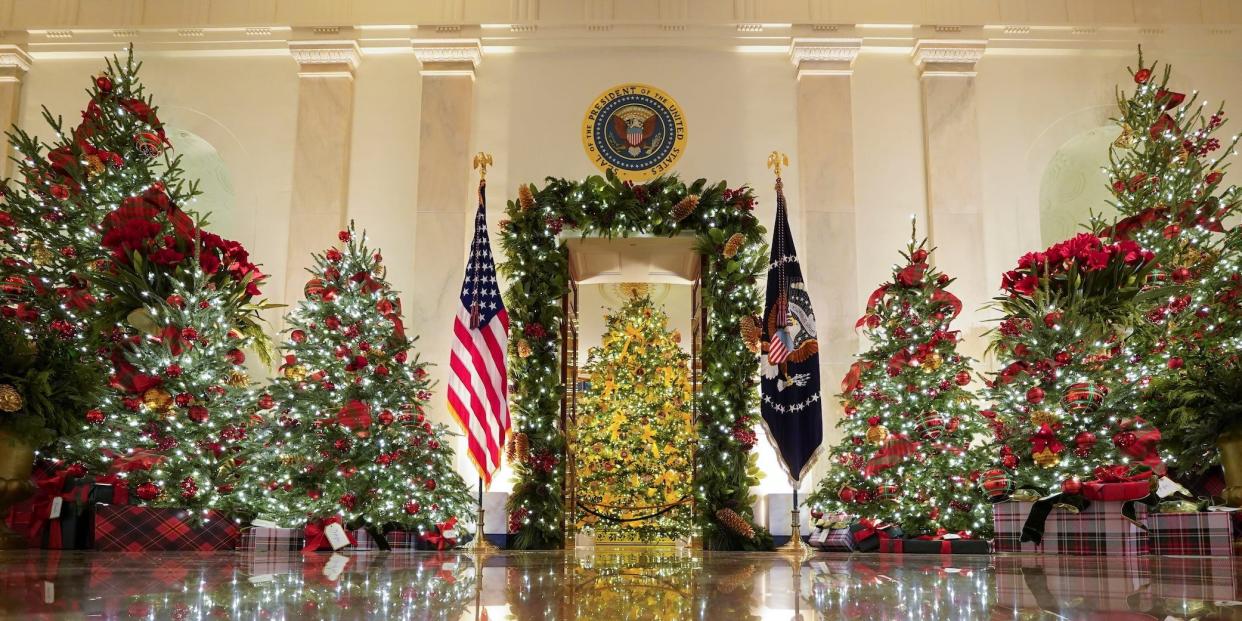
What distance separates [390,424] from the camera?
320 inches

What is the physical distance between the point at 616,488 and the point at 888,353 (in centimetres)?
691

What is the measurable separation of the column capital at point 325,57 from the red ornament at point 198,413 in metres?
6.21

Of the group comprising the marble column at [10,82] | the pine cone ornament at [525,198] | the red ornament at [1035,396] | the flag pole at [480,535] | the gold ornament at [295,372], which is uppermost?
the marble column at [10,82]

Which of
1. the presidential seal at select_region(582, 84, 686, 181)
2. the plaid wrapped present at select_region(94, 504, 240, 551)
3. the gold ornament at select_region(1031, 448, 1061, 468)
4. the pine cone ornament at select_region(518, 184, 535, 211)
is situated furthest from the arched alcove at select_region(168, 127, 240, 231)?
the gold ornament at select_region(1031, 448, 1061, 468)

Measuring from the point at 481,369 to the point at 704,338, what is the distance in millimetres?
2683

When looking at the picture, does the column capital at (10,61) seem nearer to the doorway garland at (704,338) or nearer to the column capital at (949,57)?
the doorway garland at (704,338)

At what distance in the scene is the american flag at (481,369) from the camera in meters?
8.91

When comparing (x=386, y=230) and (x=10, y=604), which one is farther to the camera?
(x=386, y=230)

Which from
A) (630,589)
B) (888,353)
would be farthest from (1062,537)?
(630,589)

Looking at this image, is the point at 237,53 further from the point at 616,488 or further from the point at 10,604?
the point at 10,604

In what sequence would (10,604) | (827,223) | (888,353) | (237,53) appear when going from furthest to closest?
1. (237,53)
2. (827,223)
3. (888,353)
4. (10,604)

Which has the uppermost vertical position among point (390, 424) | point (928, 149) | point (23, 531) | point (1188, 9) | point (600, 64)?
point (1188, 9)

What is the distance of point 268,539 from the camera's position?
681 centimetres

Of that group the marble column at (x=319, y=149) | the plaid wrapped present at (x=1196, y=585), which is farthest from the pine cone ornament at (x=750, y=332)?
the plaid wrapped present at (x=1196, y=585)
